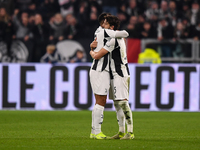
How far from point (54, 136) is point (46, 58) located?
764 cm

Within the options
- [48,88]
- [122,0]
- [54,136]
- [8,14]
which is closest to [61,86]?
[48,88]

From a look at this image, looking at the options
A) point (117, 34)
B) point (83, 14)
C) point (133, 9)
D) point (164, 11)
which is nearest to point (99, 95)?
point (117, 34)

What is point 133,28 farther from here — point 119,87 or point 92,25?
point 119,87

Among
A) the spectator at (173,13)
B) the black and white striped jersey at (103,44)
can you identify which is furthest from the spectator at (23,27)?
the black and white striped jersey at (103,44)

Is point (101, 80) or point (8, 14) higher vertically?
point (8, 14)

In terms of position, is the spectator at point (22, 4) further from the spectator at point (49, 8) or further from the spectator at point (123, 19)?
the spectator at point (123, 19)

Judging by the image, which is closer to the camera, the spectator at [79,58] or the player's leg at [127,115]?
the player's leg at [127,115]

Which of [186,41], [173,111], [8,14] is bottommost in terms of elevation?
[173,111]

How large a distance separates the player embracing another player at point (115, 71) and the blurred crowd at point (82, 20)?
25.7ft

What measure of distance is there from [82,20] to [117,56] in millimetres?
8946

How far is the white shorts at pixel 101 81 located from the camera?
641cm

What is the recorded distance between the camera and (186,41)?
47.3 feet

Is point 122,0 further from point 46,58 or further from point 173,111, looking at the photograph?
point 173,111

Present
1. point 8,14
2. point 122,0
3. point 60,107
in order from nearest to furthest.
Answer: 1. point 60,107
2. point 8,14
3. point 122,0
